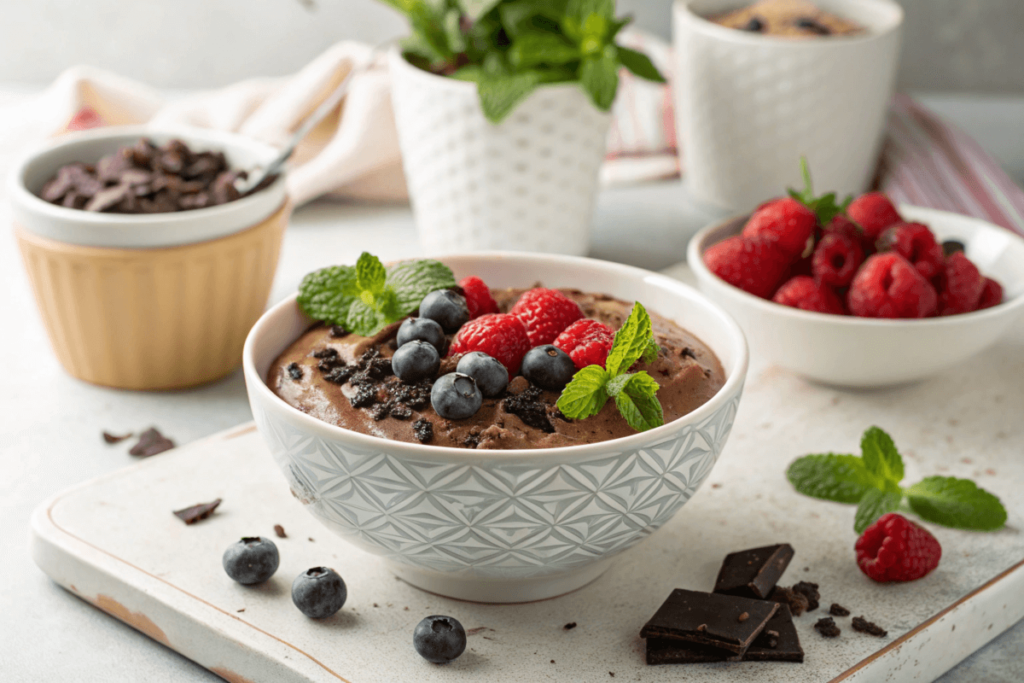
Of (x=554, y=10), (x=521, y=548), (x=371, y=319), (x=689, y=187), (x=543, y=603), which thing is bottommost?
(x=689, y=187)

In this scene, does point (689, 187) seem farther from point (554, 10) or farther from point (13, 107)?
point (13, 107)

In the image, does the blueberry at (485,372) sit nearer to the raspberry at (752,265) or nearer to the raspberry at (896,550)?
the raspberry at (896,550)

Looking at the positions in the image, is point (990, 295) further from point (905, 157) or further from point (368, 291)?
point (368, 291)

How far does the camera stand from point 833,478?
140 cm

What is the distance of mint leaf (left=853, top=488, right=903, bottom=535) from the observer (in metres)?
1.32

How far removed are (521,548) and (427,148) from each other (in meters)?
1.21

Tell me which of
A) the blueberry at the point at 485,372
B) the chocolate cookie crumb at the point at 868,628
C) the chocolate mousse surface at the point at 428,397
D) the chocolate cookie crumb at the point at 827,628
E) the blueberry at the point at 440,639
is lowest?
the chocolate cookie crumb at the point at 868,628

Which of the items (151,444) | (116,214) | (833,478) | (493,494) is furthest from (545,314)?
(116,214)

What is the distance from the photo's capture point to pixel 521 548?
3.46 feet

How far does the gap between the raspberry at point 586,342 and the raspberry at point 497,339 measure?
0.05m

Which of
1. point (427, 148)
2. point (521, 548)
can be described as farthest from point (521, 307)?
point (427, 148)

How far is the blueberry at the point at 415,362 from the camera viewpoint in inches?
43.8

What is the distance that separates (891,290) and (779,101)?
2.64ft

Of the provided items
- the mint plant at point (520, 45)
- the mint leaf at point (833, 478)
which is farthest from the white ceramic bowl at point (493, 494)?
the mint plant at point (520, 45)
